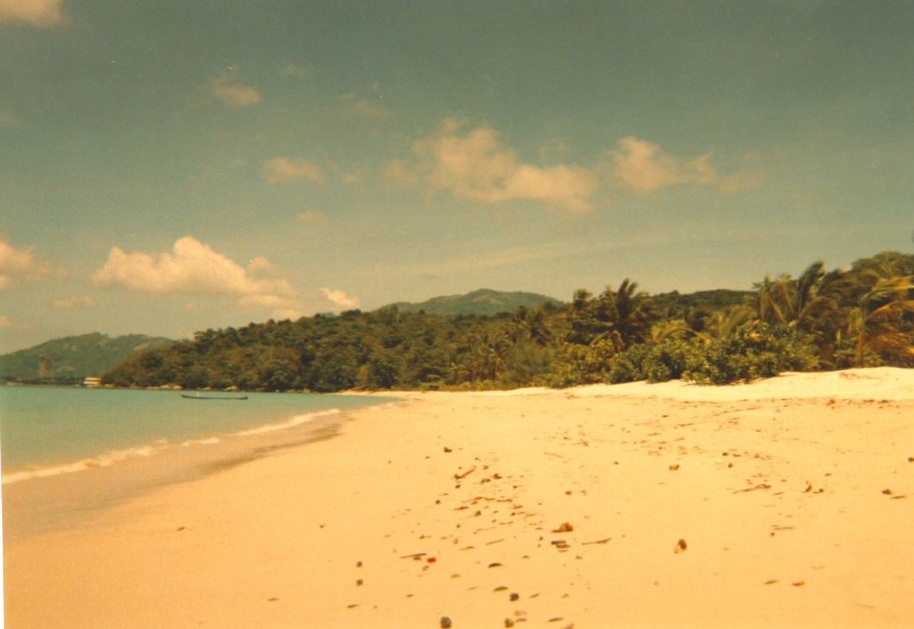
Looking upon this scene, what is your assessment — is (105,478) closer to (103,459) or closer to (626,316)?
(103,459)

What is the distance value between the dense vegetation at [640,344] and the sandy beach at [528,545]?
45.3ft

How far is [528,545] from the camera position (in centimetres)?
430

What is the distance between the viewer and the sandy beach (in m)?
3.19

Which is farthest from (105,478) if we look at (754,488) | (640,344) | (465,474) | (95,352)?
(95,352)

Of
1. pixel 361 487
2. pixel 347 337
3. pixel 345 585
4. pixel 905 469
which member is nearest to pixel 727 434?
pixel 905 469

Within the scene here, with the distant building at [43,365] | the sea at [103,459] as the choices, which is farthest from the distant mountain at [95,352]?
the sea at [103,459]

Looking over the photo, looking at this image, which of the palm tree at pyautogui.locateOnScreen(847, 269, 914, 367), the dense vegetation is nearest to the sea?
the dense vegetation

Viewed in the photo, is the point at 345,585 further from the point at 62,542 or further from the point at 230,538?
the point at 62,542

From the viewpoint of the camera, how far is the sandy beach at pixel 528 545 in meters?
3.19

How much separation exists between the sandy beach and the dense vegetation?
13.8m

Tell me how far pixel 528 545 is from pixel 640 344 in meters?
27.6

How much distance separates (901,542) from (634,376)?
25761 millimetres

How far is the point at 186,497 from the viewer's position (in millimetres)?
7027

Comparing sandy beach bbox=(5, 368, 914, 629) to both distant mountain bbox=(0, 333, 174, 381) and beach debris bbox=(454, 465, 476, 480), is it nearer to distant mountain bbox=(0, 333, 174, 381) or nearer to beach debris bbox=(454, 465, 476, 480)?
beach debris bbox=(454, 465, 476, 480)
